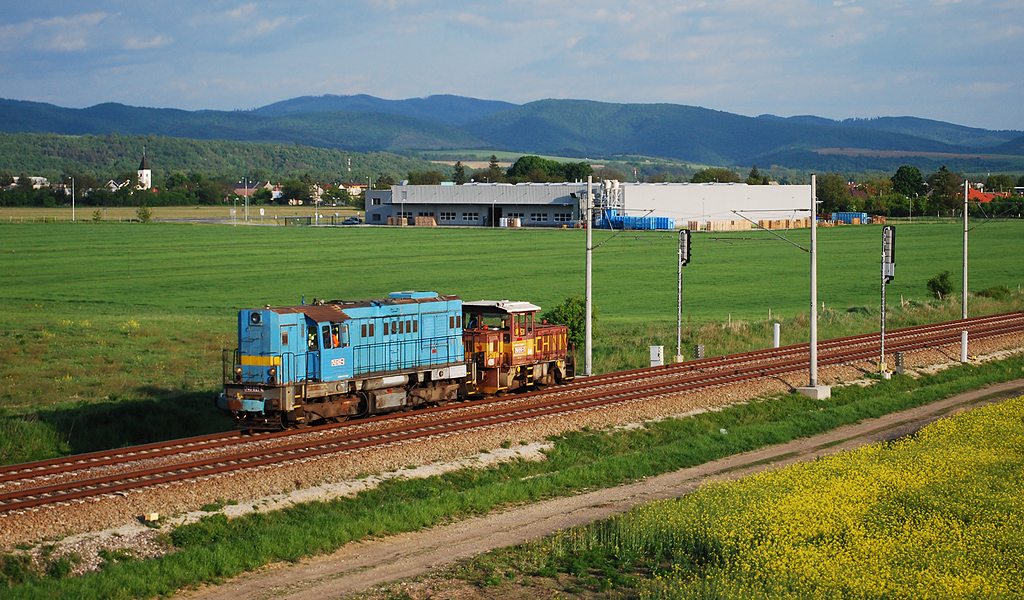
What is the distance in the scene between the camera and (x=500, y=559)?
19188 mm

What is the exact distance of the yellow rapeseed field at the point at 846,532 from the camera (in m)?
15.9

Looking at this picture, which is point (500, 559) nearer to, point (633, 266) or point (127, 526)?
point (127, 526)

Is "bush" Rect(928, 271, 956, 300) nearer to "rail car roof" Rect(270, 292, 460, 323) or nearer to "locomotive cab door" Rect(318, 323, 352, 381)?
"rail car roof" Rect(270, 292, 460, 323)

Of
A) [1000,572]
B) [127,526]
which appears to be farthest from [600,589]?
[127,526]

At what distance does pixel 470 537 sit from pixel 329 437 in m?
7.25

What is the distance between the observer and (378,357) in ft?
96.7

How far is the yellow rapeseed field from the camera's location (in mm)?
15855

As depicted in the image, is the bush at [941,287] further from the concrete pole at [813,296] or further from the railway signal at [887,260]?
the concrete pole at [813,296]

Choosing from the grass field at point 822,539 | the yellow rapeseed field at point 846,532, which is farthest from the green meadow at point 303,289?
the yellow rapeseed field at point 846,532

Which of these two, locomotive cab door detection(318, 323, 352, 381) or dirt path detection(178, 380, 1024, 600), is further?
locomotive cab door detection(318, 323, 352, 381)

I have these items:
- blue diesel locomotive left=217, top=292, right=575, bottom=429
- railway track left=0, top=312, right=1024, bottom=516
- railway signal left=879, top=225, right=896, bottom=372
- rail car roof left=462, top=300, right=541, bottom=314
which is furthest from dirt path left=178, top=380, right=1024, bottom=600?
railway signal left=879, top=225, right=896, bottom=372

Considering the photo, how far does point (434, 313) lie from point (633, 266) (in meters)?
66.4

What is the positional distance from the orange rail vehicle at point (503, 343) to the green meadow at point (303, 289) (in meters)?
6.14

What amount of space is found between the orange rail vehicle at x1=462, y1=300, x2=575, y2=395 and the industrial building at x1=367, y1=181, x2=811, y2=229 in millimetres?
103163
